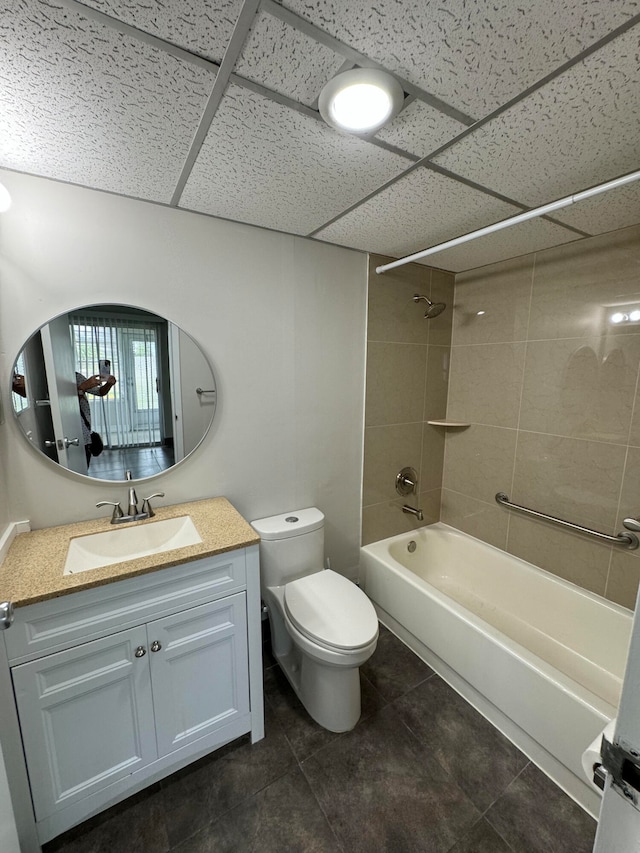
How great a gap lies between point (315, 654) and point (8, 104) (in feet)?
6.51

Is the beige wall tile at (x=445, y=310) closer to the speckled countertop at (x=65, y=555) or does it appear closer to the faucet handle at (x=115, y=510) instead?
the speckled countertop at (x=65, y=555)

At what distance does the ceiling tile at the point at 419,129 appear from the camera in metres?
0.91

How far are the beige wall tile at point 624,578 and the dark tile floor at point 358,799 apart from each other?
86cm

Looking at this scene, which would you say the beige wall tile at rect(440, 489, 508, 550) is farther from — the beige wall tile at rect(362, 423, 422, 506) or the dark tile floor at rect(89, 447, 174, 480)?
the dark tile floor at rect(89, 447, 174, 480)

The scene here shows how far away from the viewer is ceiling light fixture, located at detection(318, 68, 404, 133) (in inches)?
31.1

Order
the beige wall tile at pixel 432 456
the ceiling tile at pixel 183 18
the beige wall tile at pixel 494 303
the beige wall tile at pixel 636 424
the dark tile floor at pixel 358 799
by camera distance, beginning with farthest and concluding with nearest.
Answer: the beige wall tile at pixel 432 456, the beige wall tile at pixel 494 303, the beige wall tile at pixel 636 424, the dark tile floor at pixel 358 799, the ceiling tile at pixel 183 18

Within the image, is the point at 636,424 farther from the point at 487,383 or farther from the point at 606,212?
the point at 606,212

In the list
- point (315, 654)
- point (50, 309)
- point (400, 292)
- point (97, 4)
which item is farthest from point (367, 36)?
point (315, 654)

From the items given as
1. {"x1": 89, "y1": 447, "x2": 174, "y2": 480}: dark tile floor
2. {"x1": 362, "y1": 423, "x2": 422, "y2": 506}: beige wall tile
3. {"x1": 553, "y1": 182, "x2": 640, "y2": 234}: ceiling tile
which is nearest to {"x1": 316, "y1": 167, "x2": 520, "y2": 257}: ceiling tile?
{"x1": 553, "y1": 182, "x2": 640, "y2": 234}: ceiling tile

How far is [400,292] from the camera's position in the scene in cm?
212

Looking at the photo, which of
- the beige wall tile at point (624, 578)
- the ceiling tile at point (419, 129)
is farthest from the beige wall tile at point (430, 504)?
the ceiling tile at point (419, 129)

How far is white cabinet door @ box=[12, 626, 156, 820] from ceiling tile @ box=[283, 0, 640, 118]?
1688 mm

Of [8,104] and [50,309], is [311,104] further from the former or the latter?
[50,309]

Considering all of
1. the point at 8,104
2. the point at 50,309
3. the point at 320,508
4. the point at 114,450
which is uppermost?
the point at 8,104
